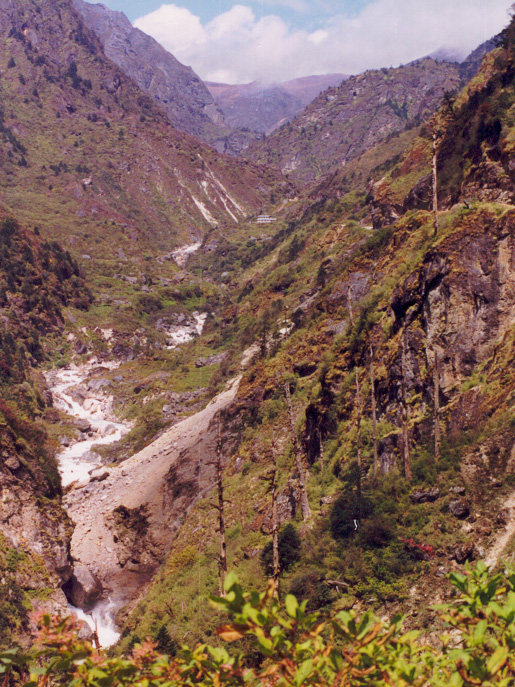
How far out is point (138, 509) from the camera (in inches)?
1063

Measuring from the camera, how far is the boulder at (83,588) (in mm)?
21719

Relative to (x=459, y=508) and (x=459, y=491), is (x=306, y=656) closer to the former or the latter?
(x=459, y=508)

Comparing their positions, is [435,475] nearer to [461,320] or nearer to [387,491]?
[387,491]

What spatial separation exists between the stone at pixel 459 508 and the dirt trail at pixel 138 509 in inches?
563

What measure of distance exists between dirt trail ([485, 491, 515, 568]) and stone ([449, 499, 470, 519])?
1030mm

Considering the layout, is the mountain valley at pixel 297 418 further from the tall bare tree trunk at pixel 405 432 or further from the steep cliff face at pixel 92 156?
the steep cliff face at pixel 92 156

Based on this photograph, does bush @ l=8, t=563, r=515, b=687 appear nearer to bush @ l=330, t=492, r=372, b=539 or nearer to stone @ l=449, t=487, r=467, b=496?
stone @ l=449, t=487, r=467, b=496

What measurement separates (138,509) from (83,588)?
5358 millimetres

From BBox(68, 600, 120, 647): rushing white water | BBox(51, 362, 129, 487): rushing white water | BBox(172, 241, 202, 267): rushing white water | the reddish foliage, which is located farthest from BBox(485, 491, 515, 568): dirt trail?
BBox(172, 241, 202, 267): rushing white water

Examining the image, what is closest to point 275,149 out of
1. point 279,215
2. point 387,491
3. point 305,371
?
point 279,215

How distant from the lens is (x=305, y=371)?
87.5ft

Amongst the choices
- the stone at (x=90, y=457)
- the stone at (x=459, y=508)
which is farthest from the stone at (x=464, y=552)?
the stone at (x=90, y=457)

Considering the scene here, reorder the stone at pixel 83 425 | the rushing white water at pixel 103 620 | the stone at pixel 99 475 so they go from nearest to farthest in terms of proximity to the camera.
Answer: the rushing white water at pixel 103 620 → the stone at pixel 99 475 → the stone at pixel 83 425

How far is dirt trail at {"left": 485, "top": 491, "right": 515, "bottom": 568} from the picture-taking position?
9.70m
